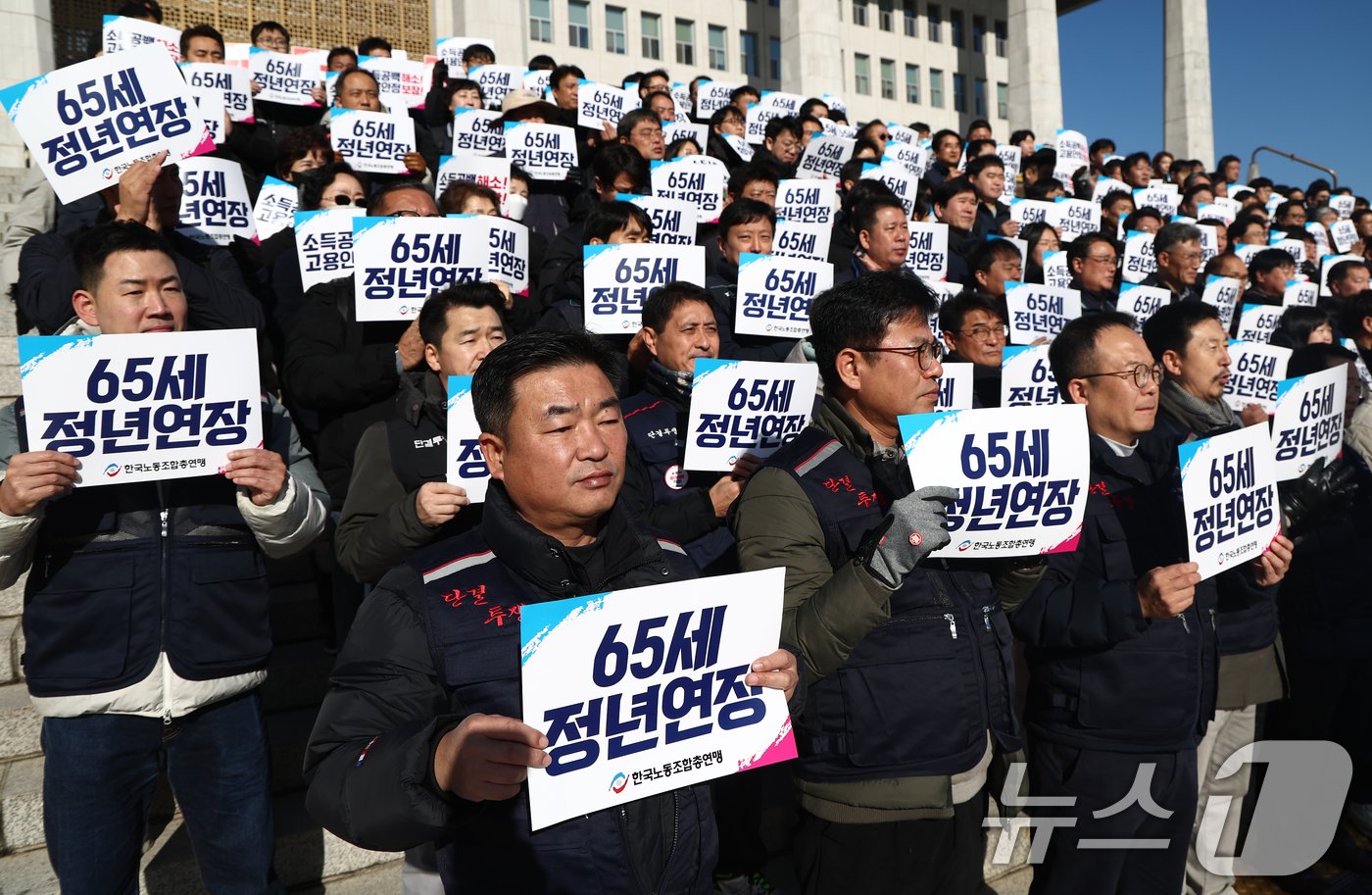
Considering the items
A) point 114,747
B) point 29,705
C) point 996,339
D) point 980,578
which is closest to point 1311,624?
point 996,339

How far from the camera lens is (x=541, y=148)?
9.56 m

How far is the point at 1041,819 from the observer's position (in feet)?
11.6

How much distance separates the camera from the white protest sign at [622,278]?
18.6 feet

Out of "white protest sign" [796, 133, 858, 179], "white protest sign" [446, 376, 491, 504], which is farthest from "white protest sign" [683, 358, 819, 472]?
"white protest sign" [796, 133, 858, 179]

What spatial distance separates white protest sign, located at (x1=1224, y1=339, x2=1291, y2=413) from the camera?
286 inches

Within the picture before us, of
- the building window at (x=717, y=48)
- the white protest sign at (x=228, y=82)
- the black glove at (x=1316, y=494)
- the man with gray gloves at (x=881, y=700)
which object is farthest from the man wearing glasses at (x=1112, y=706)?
the building window at (x=717, y=48)

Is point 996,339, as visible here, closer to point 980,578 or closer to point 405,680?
point 980,578

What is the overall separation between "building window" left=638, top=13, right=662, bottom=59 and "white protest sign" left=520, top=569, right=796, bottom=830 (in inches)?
1818

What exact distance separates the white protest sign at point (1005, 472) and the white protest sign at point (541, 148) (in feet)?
23.6

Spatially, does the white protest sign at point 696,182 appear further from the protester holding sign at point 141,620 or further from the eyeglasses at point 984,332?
the protester holding sign at point 141,620

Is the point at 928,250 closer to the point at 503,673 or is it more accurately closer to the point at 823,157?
the point at 823,157

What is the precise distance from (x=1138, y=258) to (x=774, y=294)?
21.5 feet

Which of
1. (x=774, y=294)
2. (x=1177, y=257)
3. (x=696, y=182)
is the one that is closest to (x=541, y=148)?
(x=696, y=182)

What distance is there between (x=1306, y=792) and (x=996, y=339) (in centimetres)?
292
